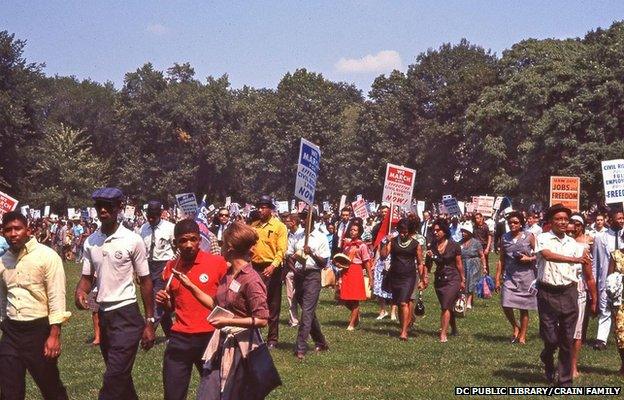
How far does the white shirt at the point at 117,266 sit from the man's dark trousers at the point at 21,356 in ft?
1.76

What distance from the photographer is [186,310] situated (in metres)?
7.62

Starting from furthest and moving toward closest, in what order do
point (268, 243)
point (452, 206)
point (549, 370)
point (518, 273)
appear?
point (452, 206) < point (518, 273) < point (268, 243) < point (549, 370)

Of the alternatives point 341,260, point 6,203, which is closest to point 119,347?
point 341,260

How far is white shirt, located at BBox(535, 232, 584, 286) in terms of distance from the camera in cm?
1016

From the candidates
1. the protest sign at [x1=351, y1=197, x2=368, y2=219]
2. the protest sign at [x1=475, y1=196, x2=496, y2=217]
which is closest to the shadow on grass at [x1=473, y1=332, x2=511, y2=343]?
the protest sign at [x1=351, y1=197, x2=368, y2=219]

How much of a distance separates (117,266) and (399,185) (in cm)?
1404

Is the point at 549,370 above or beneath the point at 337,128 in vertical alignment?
beneath

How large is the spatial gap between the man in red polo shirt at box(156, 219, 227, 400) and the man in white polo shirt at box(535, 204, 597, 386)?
4029 millimetres

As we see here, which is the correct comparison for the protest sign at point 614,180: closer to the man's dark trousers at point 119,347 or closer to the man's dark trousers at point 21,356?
the man's dark trousers at point 119,347

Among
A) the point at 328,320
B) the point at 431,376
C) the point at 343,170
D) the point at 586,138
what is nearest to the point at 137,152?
the point at 343,170

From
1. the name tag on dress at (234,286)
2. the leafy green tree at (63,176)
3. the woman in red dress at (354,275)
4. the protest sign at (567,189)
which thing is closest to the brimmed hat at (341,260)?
the woman in red dress at (354,275)

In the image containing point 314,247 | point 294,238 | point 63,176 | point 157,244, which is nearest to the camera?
point 314,247

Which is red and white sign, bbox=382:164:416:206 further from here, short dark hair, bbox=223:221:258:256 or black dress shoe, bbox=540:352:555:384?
short dark hair, bbox=223:221:258:256

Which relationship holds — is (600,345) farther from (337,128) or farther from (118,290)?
(337,128)
